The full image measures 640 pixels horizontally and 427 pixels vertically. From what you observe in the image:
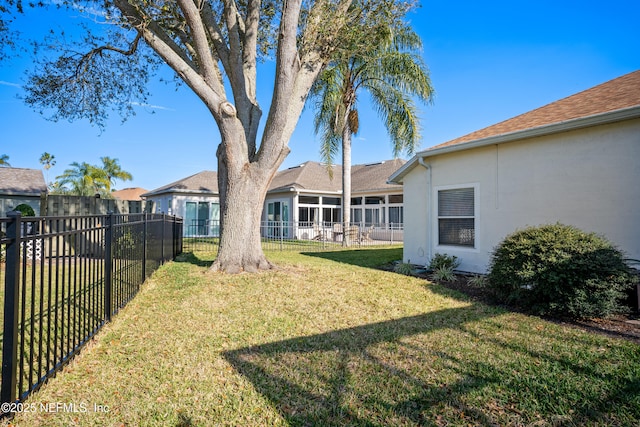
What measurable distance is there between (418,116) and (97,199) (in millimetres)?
13004

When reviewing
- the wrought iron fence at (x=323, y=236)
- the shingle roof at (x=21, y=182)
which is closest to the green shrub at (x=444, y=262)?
the wrought iron fence at (x=323, y=236)

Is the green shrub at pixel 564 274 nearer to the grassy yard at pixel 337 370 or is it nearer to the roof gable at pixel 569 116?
the grassy yard at pixel 337 370

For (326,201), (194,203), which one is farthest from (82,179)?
(326,201)

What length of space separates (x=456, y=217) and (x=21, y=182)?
21264 mm

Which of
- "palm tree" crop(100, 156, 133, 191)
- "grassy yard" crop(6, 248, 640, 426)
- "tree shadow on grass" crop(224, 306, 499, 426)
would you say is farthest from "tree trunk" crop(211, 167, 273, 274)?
"palm tree" crop(100, 156, 133, 191)

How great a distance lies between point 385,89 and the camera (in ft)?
49.8

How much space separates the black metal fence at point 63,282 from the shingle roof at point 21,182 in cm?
1267

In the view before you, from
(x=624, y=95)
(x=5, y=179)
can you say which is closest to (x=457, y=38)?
(x=624, y=95)

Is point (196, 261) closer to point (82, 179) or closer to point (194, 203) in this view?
point (194, 203)

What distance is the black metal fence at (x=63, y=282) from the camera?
2.35m

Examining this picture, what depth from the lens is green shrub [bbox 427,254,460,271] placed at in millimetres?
8594

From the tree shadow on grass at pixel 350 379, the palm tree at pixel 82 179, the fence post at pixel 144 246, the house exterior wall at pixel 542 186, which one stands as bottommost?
the tree shadow on grass at pixel 350 379

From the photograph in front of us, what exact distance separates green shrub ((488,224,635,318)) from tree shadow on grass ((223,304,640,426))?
1.09 metres

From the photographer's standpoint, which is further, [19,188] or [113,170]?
[113,170]
